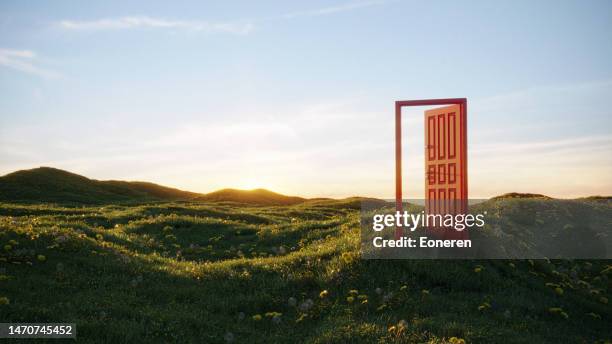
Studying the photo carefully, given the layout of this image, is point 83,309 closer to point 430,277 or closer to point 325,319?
point 325,319

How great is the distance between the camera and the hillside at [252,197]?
74312mm

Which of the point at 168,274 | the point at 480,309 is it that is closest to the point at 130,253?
the point at 168,274

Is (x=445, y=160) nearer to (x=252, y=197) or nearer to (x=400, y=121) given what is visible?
(x=400, y=121)

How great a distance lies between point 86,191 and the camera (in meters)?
67.1

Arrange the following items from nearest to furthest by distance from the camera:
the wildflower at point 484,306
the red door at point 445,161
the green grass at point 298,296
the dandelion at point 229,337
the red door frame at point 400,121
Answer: the dandelion at point 229,337 < the green grass at point 298,296 < the wildflower at point 484,306 < the red door at point 445,161 < the red door frame at point 400,121

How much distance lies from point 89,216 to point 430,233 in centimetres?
2304

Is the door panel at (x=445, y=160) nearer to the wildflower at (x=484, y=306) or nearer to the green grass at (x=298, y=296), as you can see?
the green grass at (x=298, y=296)

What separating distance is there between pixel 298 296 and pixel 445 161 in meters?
7.34

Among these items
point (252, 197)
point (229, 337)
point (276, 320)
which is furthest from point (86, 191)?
point (229, 337)

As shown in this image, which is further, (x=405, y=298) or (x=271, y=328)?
(x=405, y=298)

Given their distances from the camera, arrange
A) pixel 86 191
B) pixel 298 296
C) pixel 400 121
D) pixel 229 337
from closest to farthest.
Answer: pixel 229 337
pixel 298 296
pixel 400 121
pixel 86 191

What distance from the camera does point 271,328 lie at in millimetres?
12617

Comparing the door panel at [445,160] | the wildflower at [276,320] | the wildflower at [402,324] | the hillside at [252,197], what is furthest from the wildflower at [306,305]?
the hillside at [252,197]

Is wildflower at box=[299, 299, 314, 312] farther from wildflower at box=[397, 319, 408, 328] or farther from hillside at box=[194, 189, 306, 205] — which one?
hillside at box=[194, 189, 306, 205]
